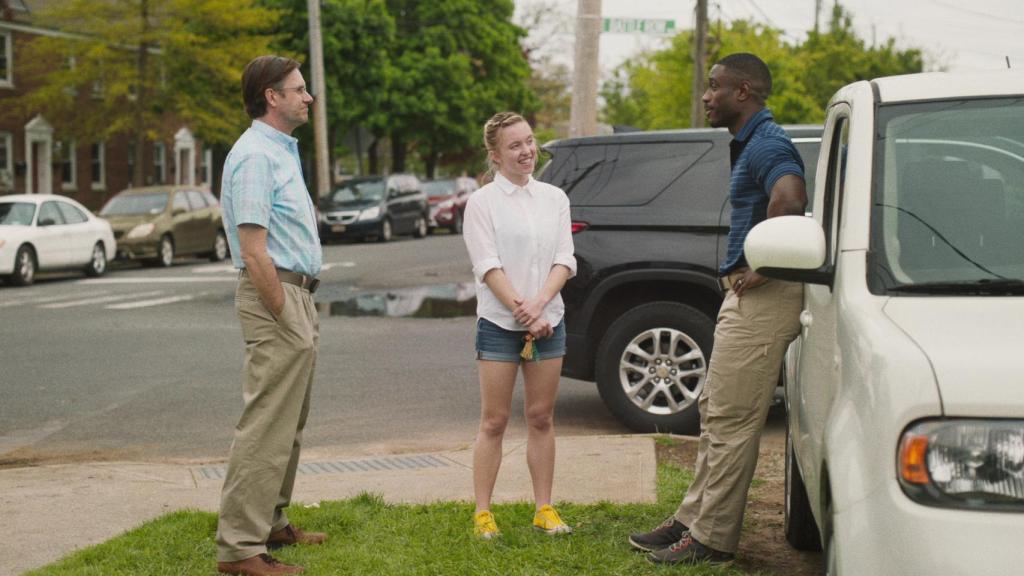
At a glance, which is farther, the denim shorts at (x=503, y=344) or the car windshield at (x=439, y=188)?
the car windshield at (x=439, y=188)

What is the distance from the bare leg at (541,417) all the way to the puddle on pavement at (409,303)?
10.3m

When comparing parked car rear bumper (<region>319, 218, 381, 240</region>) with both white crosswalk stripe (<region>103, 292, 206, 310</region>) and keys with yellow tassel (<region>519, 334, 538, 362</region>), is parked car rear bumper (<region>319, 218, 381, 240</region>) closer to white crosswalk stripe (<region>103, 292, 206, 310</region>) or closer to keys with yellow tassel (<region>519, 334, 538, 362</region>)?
white crosswalk stripe (<region>103, 292, 206, 310</region>)

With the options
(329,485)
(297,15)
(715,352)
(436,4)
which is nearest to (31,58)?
(297,15)

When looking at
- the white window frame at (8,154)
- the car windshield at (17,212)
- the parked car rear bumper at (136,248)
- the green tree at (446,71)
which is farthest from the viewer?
the green tree at (446,71)

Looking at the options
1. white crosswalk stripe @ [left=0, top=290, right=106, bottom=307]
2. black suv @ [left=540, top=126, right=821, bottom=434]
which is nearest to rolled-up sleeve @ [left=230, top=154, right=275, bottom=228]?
black suv @ [left=540, top=126, right=821, bottom=434]

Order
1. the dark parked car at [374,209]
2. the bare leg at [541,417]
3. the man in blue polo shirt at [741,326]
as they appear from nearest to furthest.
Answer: the man in blue polo shirt at [741,326] < the bare leg at [541,417] < the dark parked car at [374,209]

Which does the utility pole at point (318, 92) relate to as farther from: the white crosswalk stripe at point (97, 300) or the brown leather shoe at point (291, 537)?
the brown leather shoe at point (291, 537)

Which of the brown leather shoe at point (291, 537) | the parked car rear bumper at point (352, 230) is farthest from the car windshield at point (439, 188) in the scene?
the brown leather shoe at point (291, 537)

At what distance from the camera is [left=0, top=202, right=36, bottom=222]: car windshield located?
21.8 meters

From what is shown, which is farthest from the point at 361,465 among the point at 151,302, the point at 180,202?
the point at 180,202

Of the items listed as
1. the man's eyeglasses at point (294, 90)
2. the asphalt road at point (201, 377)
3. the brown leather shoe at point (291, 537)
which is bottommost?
the asphalt road at point (201, 377)

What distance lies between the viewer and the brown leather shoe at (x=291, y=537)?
5.53 meters

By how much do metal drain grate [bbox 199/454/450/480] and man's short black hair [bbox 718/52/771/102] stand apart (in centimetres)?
323

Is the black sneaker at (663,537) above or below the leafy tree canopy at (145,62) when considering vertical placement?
below
